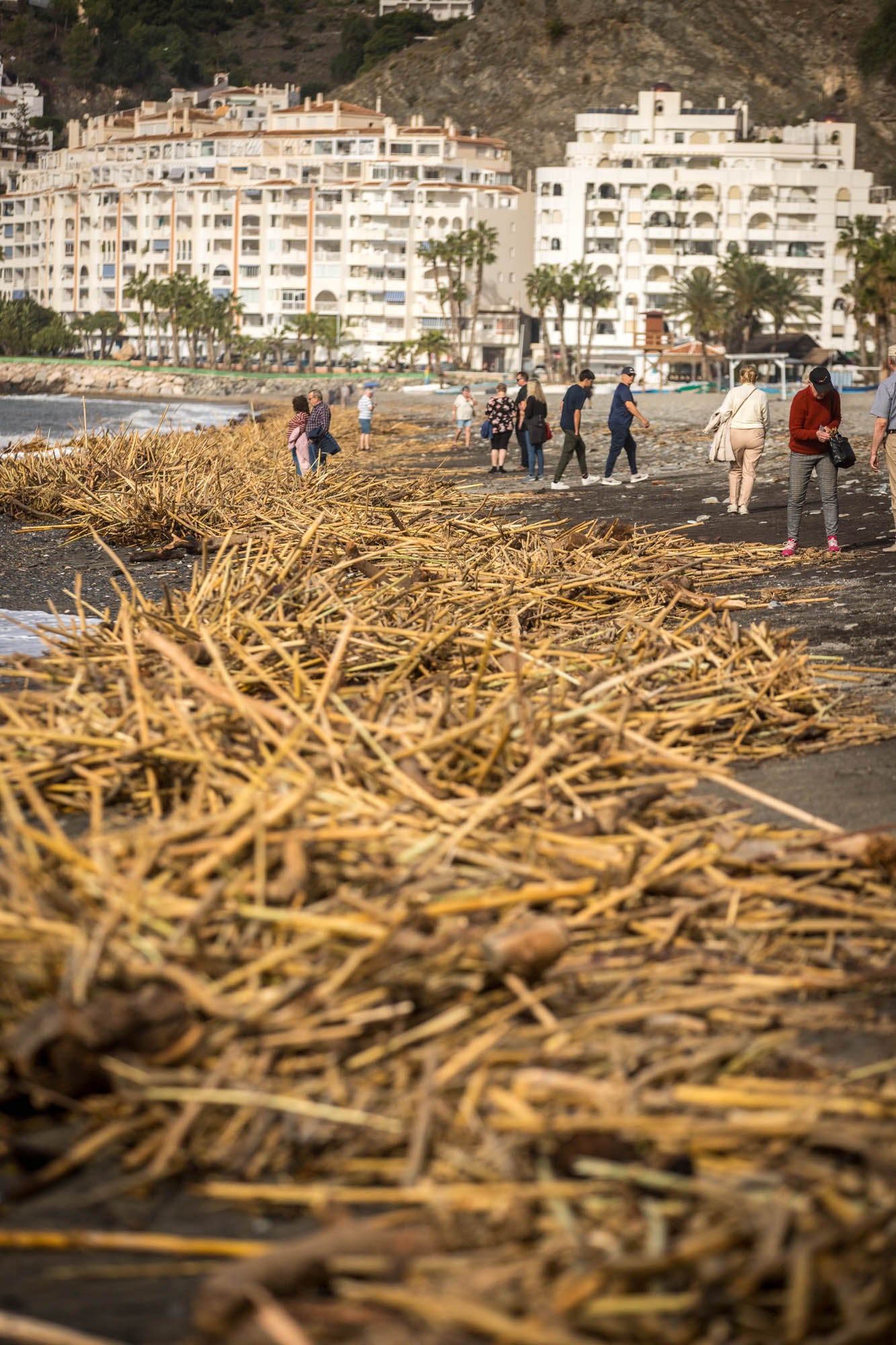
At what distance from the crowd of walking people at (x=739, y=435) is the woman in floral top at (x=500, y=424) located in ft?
0.05

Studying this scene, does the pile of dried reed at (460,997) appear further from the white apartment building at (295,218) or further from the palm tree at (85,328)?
the palm tree at (85,328)

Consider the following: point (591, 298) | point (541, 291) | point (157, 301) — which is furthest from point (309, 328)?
point (591, 298)

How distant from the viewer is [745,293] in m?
100

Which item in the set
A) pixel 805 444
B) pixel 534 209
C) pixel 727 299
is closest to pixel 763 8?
pixel 534 209

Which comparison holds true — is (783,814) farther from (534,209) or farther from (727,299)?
(534,209)

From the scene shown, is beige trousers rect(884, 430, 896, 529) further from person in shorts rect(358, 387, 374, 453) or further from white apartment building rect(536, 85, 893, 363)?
white apartment building rect(536, 85, 893, 363)

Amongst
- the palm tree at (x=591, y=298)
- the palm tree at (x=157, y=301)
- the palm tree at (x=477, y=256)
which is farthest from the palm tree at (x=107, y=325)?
the palm tree at (x=591, y=298)

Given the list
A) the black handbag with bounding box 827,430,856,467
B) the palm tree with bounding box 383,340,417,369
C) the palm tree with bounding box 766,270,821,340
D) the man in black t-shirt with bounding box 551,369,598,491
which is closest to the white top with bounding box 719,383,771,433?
the black handbag with bounding box 827,430,856,467

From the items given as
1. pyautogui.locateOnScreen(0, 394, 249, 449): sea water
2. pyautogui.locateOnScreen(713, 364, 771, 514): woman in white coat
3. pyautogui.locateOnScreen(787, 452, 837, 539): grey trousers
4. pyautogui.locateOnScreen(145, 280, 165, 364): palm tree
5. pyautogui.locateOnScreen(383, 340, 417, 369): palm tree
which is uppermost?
pyautogui.locateOnScreen(145, 280, 165, 364): palm tree

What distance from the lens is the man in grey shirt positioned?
1133 cm

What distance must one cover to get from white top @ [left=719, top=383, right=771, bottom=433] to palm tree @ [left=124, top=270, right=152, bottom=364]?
393 ft

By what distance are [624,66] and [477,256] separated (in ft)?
212

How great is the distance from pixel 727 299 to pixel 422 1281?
344ft

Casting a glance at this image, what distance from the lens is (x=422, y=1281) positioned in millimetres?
2490
